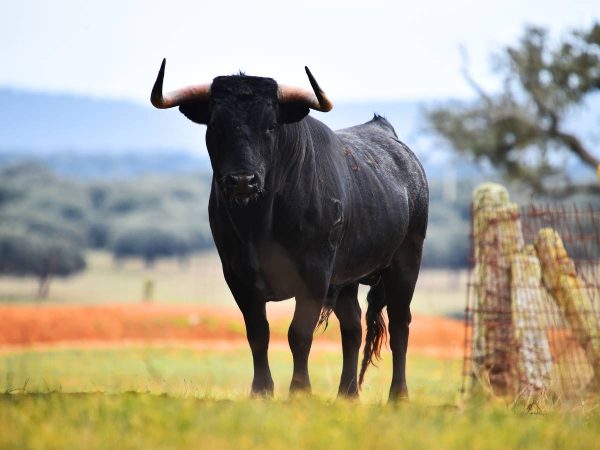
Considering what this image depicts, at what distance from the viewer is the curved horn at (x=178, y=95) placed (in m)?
6.83

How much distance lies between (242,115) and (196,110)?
47 cm

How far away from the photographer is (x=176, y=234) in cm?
9675

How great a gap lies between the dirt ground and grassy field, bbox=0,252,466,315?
19470mm

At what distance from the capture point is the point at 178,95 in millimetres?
7008

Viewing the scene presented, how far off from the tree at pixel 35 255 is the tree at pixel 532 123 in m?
29.6

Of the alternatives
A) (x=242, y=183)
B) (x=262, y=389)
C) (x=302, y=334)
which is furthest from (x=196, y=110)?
(x=262, y=389)

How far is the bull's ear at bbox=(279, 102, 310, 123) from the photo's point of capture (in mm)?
7105

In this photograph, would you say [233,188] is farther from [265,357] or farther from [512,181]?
[512,181]

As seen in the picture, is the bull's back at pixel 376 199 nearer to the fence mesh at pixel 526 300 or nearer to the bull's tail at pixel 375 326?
the bull's tail at pixel 375 326

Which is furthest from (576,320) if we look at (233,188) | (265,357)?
(233,188)

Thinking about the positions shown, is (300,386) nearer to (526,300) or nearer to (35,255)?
(526,300)

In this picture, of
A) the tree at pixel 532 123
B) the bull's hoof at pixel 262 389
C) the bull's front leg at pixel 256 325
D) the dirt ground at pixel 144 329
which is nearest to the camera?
the bull's hoof at pixel 262 389

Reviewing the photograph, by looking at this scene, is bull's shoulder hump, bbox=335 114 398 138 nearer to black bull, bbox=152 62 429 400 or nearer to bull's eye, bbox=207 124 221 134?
black bull, bbox=152 62 429 400

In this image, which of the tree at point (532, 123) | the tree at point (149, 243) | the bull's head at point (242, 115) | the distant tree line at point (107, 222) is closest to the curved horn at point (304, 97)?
the bull's head at point (242, 115)
